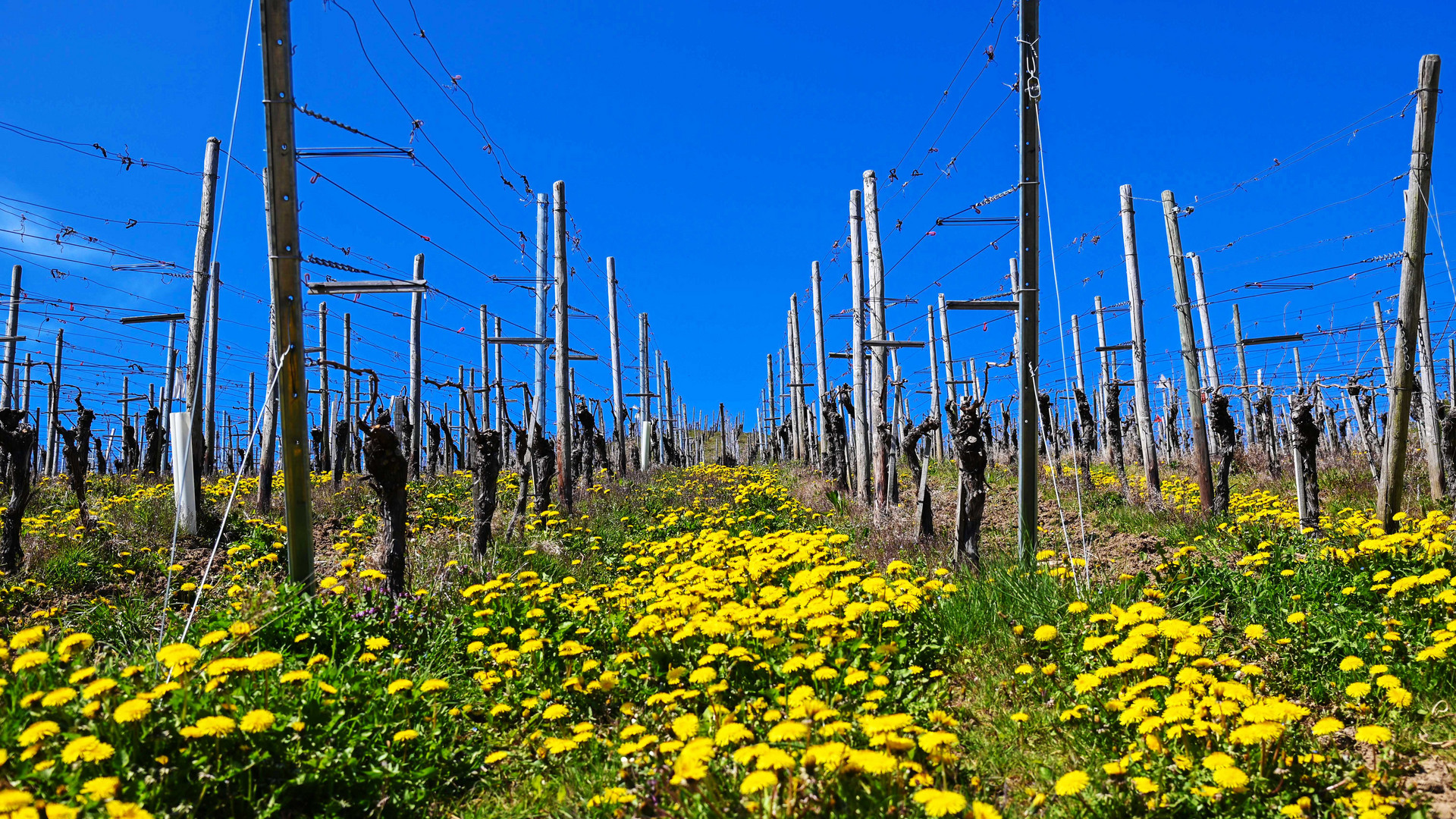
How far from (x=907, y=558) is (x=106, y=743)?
7058mm

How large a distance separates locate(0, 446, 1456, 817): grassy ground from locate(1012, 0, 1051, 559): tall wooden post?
0.89 m

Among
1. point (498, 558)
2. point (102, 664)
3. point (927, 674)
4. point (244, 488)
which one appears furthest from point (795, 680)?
point (244, 488)

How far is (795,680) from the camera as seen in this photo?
4531mm

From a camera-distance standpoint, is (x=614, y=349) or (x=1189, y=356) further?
(x=614, y=349)

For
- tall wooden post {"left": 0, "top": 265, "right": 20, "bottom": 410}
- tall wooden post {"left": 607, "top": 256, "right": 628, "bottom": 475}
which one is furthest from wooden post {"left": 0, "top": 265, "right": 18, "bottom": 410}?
tall wooden post {"left": 607, "top": 256, "right": 628, "bottom": 475}

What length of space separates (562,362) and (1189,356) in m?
10.9

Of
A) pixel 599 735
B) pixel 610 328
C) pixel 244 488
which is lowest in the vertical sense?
pixel 599 735

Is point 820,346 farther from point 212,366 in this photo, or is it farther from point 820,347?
point 212,366

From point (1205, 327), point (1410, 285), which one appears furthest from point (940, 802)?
point (1205, 327)

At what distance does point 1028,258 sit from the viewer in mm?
7590

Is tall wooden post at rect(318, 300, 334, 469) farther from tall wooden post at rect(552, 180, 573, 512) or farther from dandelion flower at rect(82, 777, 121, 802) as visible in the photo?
dandelion flower at rect(82, 777, 121, 802)

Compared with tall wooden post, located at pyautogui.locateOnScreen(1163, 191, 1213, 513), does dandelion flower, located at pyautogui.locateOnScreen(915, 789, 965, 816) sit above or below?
below

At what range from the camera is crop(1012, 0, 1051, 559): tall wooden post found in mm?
7520

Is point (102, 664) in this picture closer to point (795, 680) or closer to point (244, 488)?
point (795, 680)
